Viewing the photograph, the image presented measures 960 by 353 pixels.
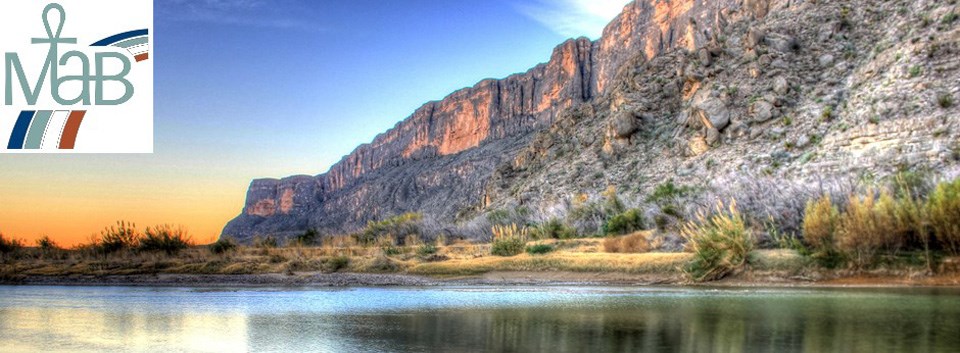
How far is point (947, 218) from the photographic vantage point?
1827 centimetres

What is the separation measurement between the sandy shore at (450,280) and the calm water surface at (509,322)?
1.97 meters

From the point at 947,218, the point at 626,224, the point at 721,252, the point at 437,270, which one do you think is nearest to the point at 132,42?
the point at 437,270

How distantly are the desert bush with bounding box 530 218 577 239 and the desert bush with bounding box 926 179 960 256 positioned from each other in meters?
15.0

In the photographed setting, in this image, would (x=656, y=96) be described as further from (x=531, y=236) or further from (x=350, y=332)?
(x=350, y=332)

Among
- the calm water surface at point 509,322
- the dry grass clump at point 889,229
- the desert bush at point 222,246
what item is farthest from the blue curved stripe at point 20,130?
the dry grass clump at point 889,229

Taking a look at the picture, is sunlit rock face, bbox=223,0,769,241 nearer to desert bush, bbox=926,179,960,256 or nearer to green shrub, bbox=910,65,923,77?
green shrub, bbox=910,65,923,77

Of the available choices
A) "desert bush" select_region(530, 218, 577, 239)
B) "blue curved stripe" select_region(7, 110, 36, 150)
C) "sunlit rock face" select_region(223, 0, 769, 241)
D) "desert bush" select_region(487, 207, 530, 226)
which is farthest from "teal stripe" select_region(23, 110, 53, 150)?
"sunlit rock face" select_region(223, 0, 769, 241)

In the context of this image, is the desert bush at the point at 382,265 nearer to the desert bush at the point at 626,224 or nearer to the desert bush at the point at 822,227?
the desert bush at the point at 626,224

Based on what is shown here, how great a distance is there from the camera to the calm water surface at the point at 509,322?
966 cm

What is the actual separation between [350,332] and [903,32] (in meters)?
39.0

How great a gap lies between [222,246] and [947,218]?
1068 inches

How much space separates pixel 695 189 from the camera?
34812mm

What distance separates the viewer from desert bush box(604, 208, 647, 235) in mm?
30328

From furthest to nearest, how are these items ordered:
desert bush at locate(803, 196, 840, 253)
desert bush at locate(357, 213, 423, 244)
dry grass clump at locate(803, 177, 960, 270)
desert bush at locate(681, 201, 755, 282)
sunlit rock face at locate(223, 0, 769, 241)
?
sunlit rock face at locate(223, 0, 769, 241)
desert bush at locate(357, 213, 423, 244)
desert bush at locate(681, 201, 755, 282)
desert bush at locate(803, 196, 840, 253)
dry grass clump at locate(803, 177, 960, 270)
